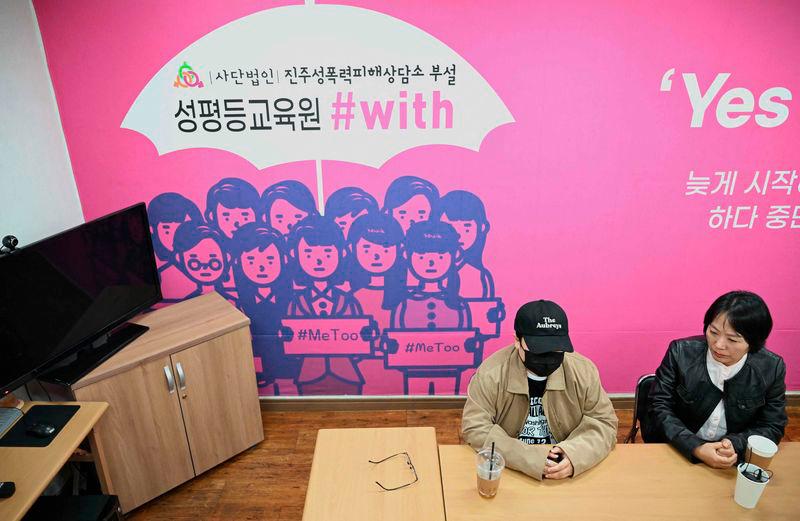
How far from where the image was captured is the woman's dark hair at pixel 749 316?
6.79 ft

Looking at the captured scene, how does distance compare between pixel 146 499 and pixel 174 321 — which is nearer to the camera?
pixel 146 499

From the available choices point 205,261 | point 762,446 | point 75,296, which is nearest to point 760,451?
point 762,446

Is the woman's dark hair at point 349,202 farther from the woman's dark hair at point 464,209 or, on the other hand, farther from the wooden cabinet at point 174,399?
the wooden cabinet at point 174,399

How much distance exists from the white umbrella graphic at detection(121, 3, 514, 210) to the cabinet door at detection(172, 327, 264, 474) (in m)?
1.13

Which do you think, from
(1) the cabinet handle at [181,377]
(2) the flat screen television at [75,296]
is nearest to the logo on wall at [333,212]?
(2) the flat screen television at [75,296]

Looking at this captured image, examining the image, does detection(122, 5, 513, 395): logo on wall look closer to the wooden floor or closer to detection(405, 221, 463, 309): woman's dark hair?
detection(405, 221, 463, 309): woman's dark hair

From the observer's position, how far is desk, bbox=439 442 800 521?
1743 mm

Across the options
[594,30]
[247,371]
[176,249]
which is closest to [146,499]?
[247,371]

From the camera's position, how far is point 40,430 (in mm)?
2139

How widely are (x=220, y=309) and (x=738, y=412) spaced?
106 inches

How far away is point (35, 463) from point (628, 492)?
2247 mm

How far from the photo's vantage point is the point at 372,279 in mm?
3250

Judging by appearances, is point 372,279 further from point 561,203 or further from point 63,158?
point 63,158

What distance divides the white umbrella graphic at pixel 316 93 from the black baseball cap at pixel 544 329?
1291 mm
